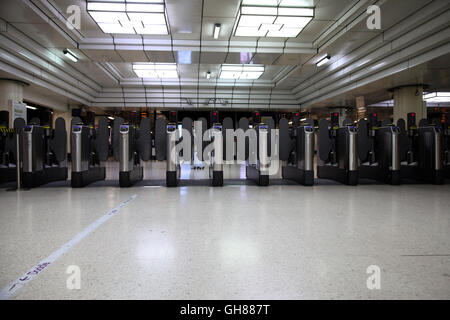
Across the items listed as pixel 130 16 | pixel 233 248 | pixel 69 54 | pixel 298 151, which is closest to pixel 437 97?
pixel 298 151

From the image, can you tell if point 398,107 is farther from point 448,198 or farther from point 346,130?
point 448,198

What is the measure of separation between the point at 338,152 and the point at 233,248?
5185mm

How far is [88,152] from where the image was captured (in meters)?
6.26

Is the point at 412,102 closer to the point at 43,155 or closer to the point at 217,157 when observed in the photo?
the point at 217,157

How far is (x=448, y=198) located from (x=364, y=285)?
389 cm

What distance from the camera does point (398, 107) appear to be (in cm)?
1031

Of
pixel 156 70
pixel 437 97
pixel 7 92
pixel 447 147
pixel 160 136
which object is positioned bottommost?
pixel 447 147

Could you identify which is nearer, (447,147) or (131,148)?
(131,148)

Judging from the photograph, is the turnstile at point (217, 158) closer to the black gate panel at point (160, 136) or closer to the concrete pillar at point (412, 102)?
the black gate panel at point (160, 136)

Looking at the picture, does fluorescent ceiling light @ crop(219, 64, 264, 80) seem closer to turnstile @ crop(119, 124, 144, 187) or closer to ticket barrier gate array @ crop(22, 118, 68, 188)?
turnstile @ crop(119, 124, 144, 187)

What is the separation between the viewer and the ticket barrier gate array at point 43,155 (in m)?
5.64

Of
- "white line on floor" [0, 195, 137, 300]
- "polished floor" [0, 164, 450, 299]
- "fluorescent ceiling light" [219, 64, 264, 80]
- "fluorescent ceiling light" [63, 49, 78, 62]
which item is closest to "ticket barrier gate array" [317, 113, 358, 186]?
"polished floor" [0, 164, 450, 299]

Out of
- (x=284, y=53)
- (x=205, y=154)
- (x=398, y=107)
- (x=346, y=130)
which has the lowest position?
(x=205, y=154)

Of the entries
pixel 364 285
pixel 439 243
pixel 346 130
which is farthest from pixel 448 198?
pixel 364 285
